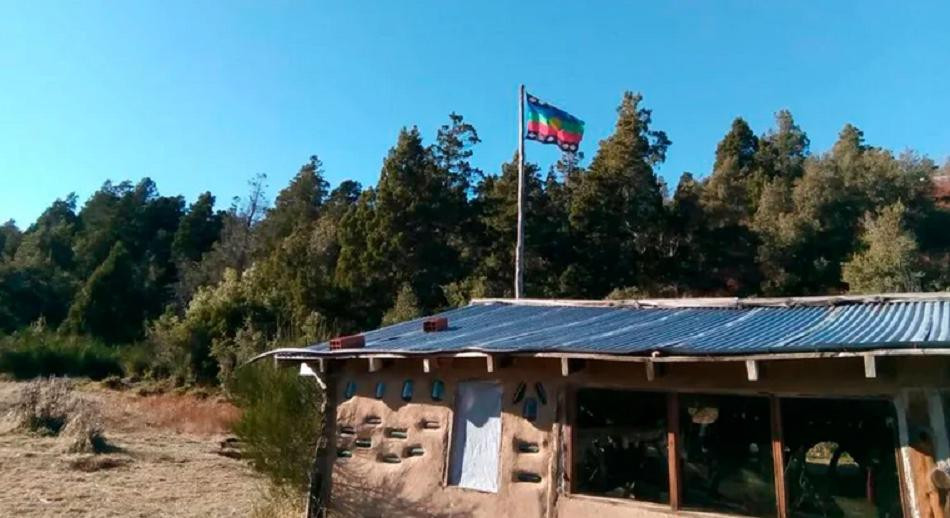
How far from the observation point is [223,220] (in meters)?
54.6

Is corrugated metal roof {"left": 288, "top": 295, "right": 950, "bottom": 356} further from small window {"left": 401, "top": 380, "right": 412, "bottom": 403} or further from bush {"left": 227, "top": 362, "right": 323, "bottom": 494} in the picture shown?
bush {"left": 227, "top": 362, "right": 323, "bottom": 494}

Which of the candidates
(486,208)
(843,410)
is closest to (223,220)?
(486,208)

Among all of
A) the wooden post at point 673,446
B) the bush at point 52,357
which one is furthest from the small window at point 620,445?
the bush at point 52,357

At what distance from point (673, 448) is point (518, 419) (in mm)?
1805

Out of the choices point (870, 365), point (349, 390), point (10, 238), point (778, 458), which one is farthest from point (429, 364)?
point (10, 238)

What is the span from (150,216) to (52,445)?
4576 centimetres

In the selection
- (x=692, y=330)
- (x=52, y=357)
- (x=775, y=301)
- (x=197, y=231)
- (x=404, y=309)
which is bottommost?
(x=52, y=357)

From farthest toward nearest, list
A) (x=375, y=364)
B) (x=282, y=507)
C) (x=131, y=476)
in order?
(x=131, y=476) → (x=282, y=507) → (x=375, y=364)

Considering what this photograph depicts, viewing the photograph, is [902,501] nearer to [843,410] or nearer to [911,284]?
[843,410]

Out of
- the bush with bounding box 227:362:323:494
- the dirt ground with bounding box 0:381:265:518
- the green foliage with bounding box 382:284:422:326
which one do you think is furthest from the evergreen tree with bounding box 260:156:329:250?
the bush with bounding box 227:362:323:494

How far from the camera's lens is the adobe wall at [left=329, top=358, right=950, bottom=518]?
622cm

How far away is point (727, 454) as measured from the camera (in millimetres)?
7340

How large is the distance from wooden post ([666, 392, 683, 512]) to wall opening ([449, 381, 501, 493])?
6.65 ft

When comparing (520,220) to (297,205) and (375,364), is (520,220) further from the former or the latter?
(297,205)
